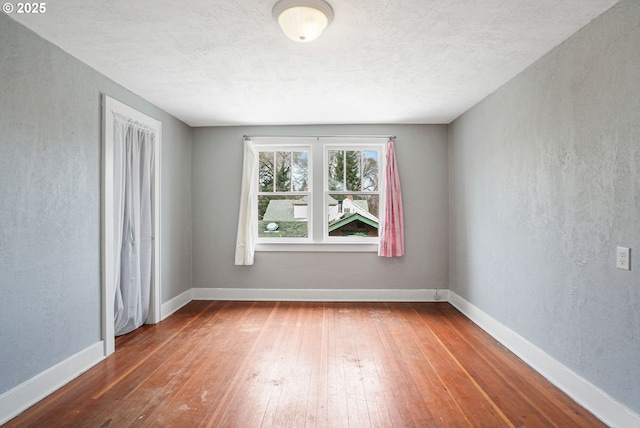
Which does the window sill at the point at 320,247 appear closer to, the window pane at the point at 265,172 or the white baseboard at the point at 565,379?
the window pane at the point at 265,172

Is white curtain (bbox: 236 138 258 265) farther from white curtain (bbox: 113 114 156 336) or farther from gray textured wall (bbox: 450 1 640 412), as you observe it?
gray textured wall (bbox: 450 1 640 412)

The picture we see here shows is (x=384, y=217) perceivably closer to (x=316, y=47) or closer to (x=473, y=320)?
(x=473, y=320)

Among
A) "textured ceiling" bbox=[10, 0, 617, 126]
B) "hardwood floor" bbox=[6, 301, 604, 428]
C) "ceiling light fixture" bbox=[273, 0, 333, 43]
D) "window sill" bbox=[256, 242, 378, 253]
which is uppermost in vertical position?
"textured ceiling" bbox=[10, 0, 617, 126]

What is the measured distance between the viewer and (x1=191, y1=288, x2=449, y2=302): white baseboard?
15.5 feet

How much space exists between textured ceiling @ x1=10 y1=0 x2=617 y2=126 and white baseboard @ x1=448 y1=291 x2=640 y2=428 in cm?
225

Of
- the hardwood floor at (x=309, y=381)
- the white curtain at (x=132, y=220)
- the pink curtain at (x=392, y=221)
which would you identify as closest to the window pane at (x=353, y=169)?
the pink curtain at (x=392, y=221)

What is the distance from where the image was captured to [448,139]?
186 inches

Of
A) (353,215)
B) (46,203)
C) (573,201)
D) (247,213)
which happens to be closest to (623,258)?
(573,201)

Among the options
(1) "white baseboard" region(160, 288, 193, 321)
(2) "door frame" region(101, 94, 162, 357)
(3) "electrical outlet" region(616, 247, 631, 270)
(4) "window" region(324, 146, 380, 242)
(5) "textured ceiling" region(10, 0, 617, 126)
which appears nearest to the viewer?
(3) "electrical outlet" region(616, 247, 631, 270)

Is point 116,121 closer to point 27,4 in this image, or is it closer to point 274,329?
point 27,4

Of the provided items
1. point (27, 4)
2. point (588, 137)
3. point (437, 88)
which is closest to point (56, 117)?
point (27, 4)

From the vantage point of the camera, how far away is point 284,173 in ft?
16.1

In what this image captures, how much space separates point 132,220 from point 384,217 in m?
2.95

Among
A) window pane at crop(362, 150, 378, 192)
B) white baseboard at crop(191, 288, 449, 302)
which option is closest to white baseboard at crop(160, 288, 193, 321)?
white baseboard at crop(191, 288, 449, 302)
